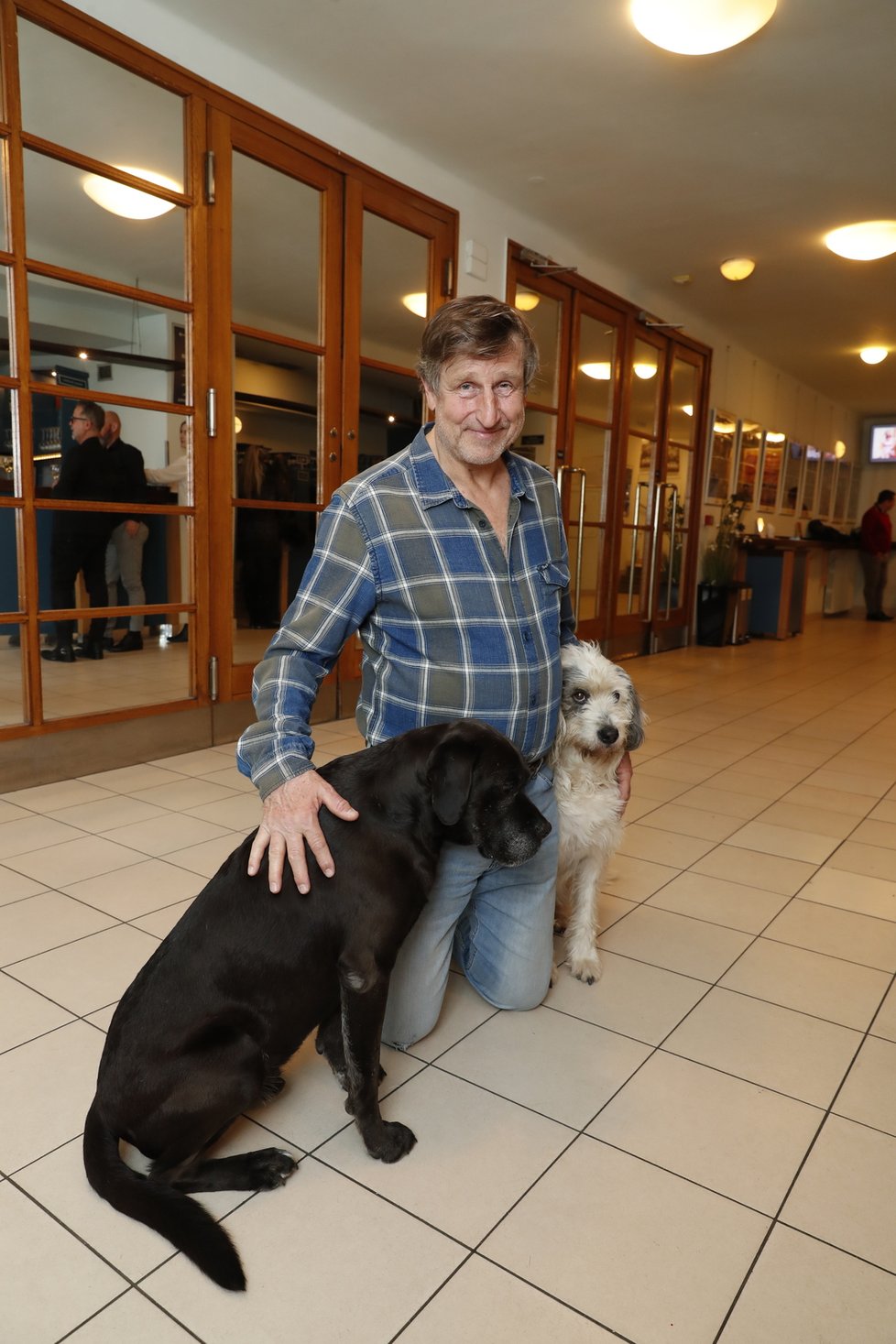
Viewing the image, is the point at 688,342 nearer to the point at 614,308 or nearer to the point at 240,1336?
the point at 614,308

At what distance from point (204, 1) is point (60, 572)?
91.9 inches

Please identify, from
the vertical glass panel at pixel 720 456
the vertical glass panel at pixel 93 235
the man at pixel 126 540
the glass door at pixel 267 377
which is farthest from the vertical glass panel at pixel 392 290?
the vertical glass panel at pixel 720 456

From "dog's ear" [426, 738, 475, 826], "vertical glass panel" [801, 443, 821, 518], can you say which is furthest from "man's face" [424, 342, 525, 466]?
"vertical glass panel" [801, 443, 821, 518]

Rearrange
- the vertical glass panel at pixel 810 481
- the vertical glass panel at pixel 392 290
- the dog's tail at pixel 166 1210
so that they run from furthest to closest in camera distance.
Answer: the vertical glass panel at pixel 810 481 → the vertical glass panel at pixel 392 290 → the dog's tail at pixel 166 1210

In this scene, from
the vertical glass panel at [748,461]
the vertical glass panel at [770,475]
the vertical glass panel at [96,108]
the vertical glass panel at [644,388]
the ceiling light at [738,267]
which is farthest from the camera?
the vertical glass panel at [770,475]

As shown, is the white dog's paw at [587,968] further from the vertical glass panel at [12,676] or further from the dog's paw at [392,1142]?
the vertical glass panel at [12,676]

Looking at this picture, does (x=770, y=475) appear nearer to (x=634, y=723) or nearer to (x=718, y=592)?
(x=718, y=592)

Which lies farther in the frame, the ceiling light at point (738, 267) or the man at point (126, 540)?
the ceiling light at point (738, 267)

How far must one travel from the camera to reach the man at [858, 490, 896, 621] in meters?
12.0

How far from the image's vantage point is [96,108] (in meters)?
3.26

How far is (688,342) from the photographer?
7.98 metres

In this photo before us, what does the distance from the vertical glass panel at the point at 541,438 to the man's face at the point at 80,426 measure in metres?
3.49

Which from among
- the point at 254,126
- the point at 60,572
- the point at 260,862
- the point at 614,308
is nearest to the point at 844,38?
the point at 254,126

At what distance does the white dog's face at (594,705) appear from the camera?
77.0 inches
